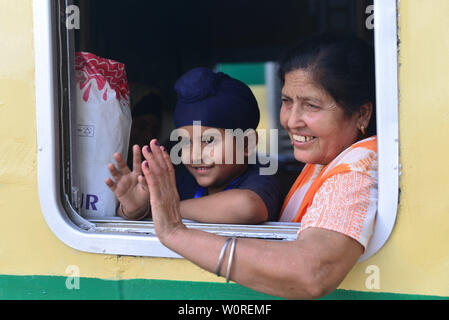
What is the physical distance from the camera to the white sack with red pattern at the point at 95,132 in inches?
61.8

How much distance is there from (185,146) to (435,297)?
3.38 ft

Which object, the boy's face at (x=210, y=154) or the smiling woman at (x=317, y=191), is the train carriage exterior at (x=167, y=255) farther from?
the boy's face at (x=210, y=154)

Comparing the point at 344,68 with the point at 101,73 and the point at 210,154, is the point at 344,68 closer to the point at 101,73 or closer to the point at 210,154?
the point at 210,154

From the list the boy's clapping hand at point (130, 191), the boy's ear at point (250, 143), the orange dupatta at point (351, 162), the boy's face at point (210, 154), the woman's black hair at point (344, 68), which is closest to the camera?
the orange dupatta at point (351, 162)

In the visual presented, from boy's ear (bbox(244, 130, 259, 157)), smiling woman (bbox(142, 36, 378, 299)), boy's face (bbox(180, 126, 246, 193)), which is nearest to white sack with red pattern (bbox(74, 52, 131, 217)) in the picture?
boy's face (bbox(180, 126, 246, 193))

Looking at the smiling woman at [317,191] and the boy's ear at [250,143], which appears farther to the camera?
the boy's ear at [250,143]

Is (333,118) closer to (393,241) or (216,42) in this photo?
(393,241)

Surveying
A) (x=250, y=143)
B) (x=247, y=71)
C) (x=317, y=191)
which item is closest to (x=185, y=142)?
(x=250, y=143)

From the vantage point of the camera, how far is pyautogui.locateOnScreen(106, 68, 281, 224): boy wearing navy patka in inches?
60.7

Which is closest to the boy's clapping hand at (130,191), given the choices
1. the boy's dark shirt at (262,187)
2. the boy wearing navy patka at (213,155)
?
the boy wearing navy patka at (213,155)

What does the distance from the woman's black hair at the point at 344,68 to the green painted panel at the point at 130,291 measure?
0.59m

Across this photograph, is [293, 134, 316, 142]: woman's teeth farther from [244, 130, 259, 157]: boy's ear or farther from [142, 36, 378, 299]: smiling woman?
[244, 130, 259, 157]: boy's ear

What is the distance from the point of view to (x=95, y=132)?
158 centimetres

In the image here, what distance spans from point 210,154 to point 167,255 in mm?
499
